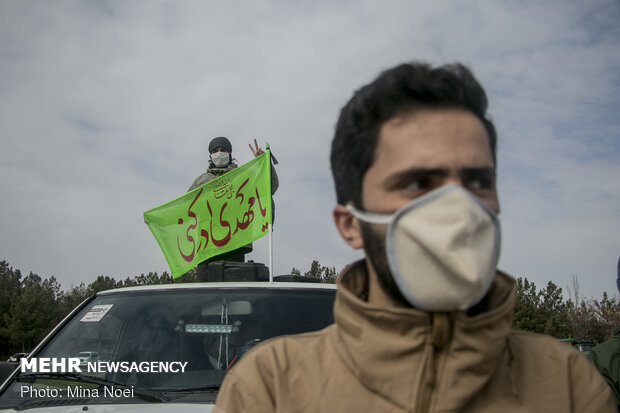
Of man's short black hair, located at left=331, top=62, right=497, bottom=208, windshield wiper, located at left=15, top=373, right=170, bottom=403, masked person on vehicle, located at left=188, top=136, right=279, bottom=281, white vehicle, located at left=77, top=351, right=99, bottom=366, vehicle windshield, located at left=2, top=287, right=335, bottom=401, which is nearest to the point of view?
man's short black hair, located at left=331, top=62, right=497, bottom=208

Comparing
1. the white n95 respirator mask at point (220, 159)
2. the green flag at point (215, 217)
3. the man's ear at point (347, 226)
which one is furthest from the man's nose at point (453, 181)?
the white n95 respirator mask at point (220, 159)

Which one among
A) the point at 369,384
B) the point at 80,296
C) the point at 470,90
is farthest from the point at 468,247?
the point at 80,296

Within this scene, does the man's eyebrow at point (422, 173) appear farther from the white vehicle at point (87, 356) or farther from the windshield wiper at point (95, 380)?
the white vehicle at point (87, 356)

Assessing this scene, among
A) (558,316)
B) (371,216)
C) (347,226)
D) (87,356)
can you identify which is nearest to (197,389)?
(87,356)

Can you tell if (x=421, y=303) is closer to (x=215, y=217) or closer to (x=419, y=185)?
(x=419, y=185)

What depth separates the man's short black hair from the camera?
1.56 m

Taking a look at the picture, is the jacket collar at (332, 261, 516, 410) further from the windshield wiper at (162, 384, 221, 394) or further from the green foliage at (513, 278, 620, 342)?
the green foliage at (513, 278, 620, 342)

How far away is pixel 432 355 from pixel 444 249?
10.0 inches

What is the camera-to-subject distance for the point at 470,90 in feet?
5.33

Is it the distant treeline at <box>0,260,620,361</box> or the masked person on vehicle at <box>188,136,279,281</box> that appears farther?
the distant treeline at <box>0,260,620,361</box>

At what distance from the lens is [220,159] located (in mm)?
6270

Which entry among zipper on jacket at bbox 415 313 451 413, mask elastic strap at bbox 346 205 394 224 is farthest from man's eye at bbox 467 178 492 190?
zipper on jacket at bbox 415 313 451 413

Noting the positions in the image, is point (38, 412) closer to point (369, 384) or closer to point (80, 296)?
point (369, 384)

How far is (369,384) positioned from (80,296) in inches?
2454
